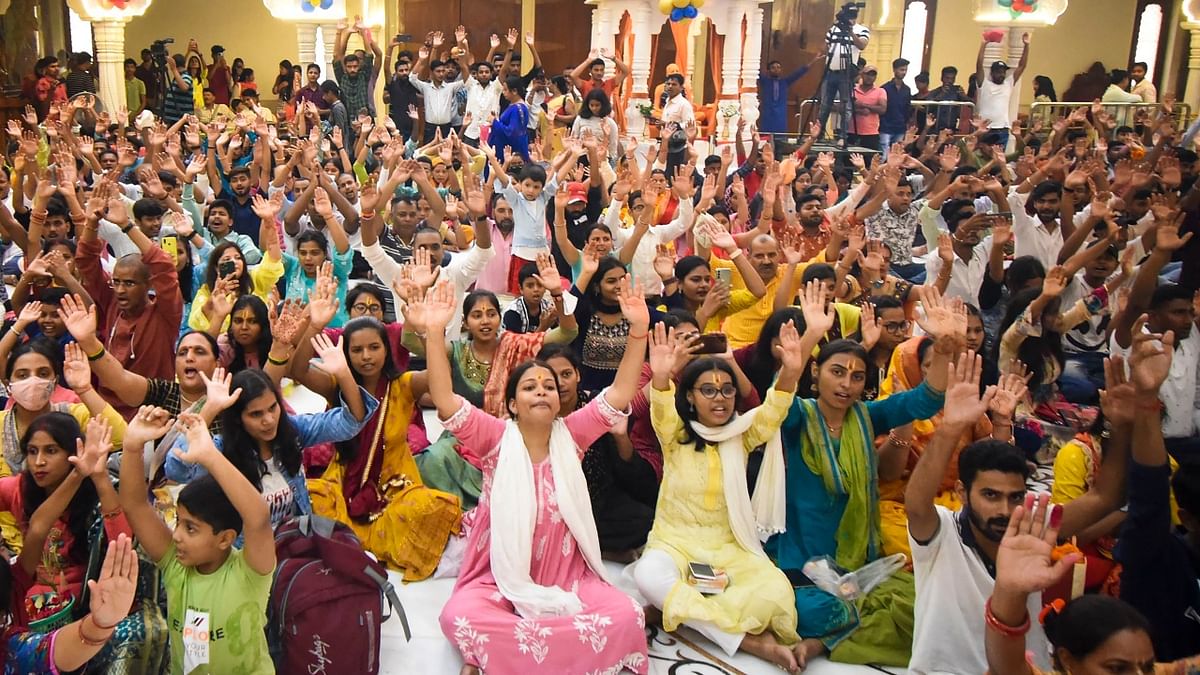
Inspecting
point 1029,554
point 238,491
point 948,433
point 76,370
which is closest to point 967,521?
point 948,433

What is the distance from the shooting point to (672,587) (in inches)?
114

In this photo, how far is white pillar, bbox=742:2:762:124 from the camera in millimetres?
10109

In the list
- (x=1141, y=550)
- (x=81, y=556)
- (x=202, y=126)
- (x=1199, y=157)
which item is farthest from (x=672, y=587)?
(x=202, y=126)

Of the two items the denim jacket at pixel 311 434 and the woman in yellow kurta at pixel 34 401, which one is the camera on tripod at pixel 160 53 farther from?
the denim jacket at pixel 311 434

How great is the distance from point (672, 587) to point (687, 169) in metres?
3.01

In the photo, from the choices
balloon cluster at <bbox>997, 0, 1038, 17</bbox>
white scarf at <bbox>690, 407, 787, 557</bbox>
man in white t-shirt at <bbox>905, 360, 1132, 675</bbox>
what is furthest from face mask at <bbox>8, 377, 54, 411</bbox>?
balloon cluster at <bbox>997, 0, 1038, 17</bbox>

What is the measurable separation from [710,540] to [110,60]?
10.1 metres

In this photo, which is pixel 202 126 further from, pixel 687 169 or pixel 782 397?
pixel 782 397

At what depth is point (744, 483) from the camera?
2.98 metres

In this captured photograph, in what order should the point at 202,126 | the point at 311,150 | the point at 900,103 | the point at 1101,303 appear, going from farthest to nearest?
the point at 900,103 → the point at 202,126 → the point at 311,150 → the point at 1101,303

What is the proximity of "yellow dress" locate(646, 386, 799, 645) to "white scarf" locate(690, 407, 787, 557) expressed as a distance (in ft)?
0.09

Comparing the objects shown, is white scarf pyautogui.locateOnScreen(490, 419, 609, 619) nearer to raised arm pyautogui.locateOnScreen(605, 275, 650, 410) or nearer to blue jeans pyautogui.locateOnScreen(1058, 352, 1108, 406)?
raised arm pyautogui.locateOnScreen(605, 275, 650, 410)

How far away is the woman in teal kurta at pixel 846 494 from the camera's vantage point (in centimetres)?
286

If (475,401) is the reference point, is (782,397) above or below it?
above
